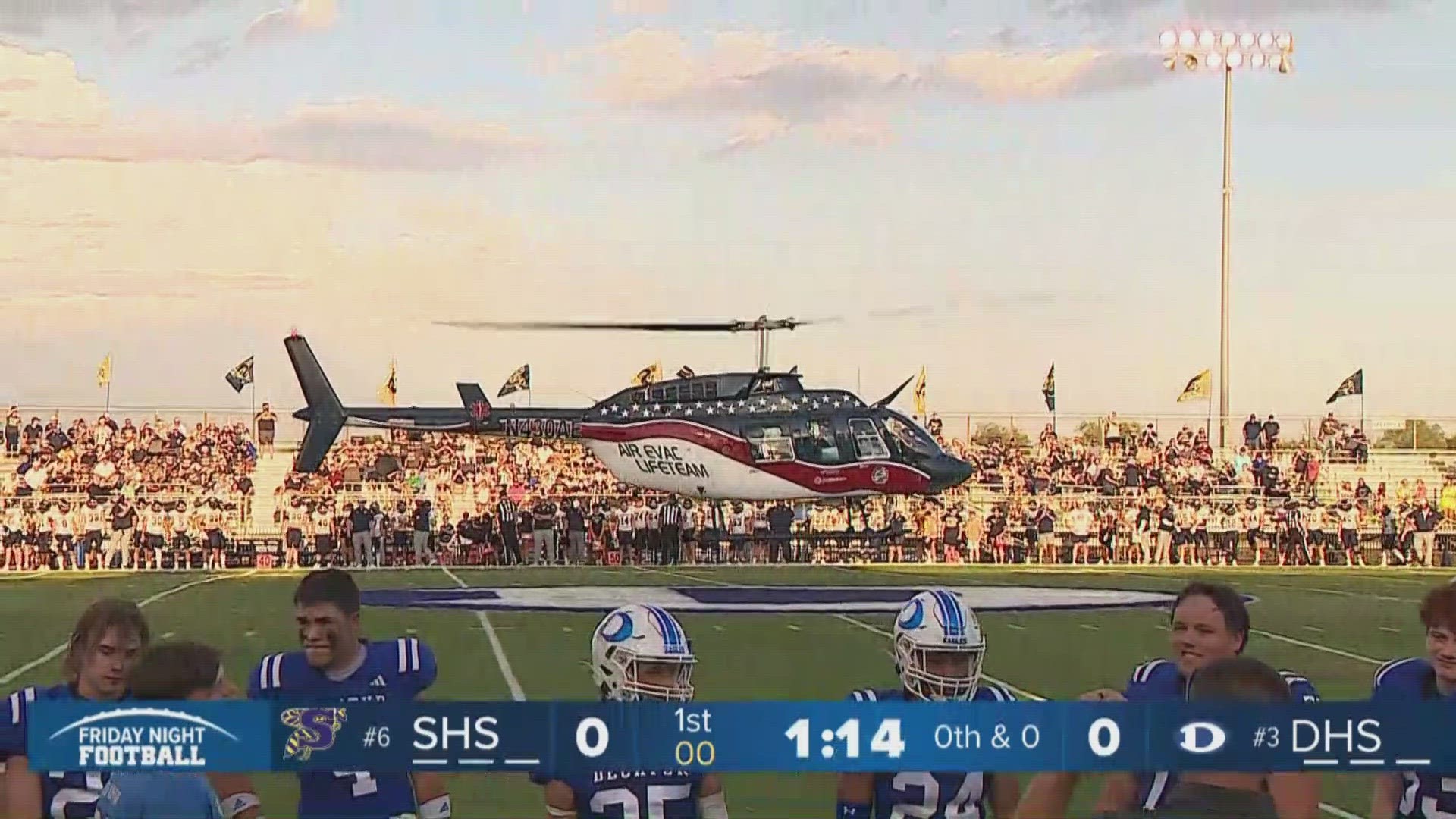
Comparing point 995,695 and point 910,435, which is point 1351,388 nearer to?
point 910,435

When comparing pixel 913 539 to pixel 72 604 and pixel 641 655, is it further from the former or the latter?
pixel 641 655

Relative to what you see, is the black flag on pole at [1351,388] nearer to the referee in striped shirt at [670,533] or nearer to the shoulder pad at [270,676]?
the referee in striped shirt at [670,533]

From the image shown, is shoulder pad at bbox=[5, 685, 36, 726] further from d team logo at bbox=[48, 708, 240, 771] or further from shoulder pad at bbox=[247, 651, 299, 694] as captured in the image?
d team logo at bbox=[48, 708, 240, 771]

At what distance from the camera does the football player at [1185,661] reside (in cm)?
408

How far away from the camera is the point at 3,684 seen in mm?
12234

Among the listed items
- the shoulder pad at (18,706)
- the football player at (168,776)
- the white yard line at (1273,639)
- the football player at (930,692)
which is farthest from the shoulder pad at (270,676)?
the white yard line at (1273,639)

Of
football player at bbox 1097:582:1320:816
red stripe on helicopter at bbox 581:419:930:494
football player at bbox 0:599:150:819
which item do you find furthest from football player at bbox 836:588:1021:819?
red stripe on helicopter at bbox 581:419:930:494

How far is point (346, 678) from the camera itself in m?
4.75

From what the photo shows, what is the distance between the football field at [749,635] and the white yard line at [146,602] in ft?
0.12

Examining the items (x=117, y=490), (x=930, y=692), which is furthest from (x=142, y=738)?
(x=117, y=490)

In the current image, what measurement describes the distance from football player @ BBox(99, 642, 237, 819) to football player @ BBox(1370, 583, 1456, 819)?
2739mm

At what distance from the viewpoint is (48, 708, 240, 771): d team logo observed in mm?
3695

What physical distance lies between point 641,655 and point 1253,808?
4.39ft

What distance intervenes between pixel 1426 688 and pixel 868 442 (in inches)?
1113
